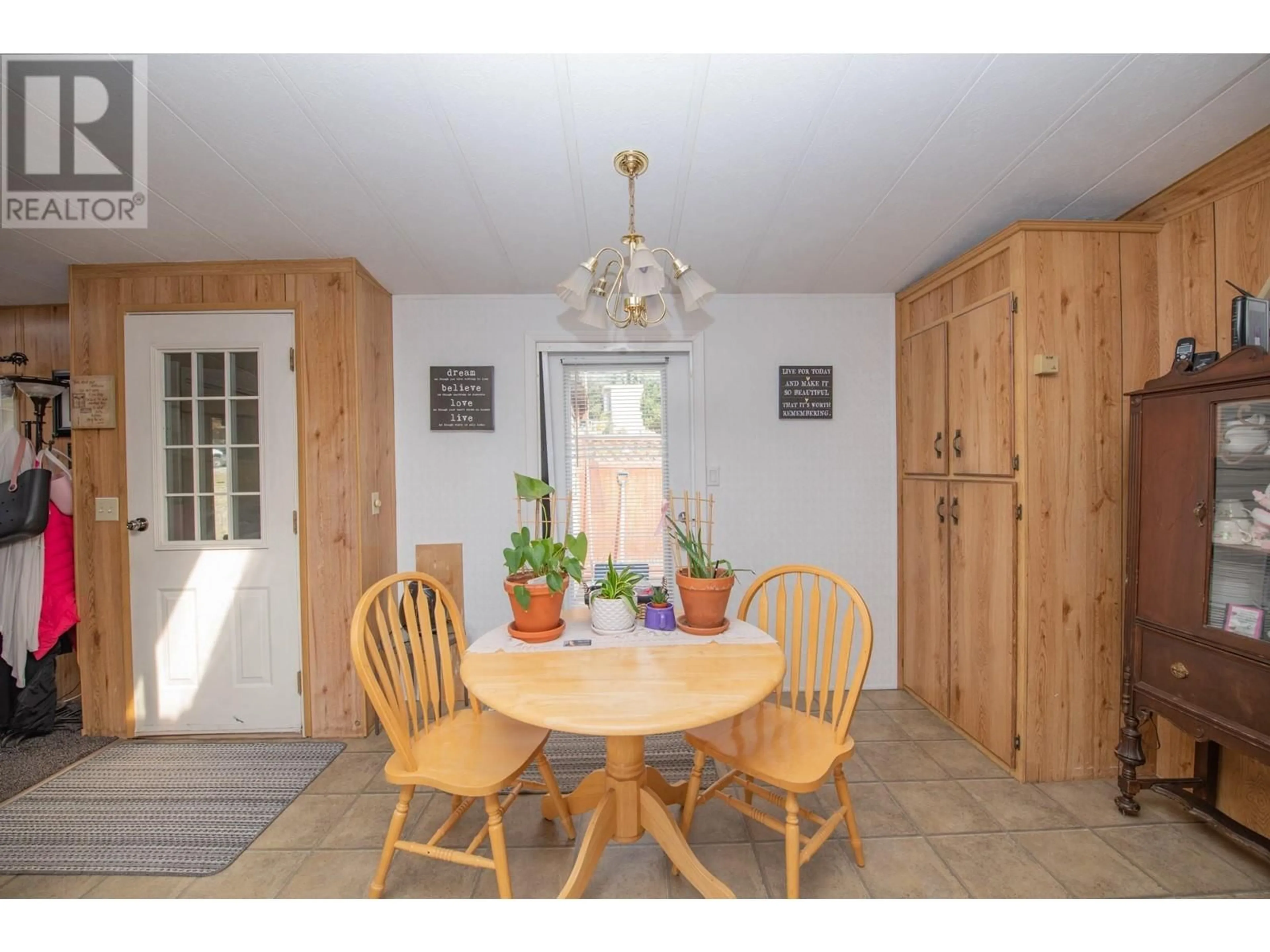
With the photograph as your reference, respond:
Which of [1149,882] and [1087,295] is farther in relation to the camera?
[1087,295]

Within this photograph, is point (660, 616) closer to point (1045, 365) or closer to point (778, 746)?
point (778, 746)

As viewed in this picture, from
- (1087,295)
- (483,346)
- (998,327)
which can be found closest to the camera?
(1087,295)

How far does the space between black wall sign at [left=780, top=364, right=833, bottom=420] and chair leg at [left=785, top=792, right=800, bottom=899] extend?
6.70 ft

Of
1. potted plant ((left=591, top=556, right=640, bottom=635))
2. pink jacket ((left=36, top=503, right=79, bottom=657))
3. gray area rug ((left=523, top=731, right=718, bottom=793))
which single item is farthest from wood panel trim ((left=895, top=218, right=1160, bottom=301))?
pink jacket ((left=36, top=503, right=79, bottom=657))

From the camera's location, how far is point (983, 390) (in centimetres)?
227

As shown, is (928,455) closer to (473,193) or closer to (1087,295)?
(1087,295)

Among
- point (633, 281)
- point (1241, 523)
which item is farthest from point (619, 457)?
point (1241, 523)

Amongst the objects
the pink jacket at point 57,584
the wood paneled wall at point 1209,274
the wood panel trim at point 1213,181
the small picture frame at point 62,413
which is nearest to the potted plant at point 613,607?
the wood paneled wall at point 1209,274

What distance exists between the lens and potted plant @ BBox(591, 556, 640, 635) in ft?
5.72

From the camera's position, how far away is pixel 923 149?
1633mm

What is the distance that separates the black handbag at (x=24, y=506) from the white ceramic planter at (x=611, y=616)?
2755 mm

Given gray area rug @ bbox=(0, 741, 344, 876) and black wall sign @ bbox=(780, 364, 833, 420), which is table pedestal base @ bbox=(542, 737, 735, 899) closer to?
gray area rug @ bbox=(0, 741, 344, 876)
